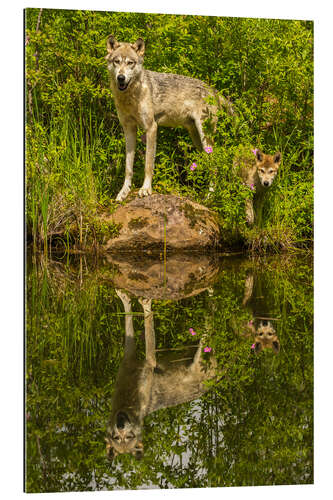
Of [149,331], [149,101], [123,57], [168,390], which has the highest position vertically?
[123,57]

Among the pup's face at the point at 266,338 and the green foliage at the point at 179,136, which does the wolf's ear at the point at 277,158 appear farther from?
the pup's face at the point at 266,338

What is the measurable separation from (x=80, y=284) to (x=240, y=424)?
8.86 feet

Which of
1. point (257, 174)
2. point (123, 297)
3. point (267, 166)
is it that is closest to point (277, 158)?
point (267, 166)

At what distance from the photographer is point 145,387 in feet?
9.62

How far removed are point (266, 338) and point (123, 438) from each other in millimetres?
1376

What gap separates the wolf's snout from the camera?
103 inches

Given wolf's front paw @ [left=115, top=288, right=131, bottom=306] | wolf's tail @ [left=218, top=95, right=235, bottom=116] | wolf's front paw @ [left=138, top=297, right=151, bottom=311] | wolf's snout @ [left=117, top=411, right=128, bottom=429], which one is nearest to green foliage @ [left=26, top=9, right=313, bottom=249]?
wolf's tail @ [left=218, top=95, right=235, bottom=116]

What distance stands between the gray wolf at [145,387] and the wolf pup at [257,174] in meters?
3.83

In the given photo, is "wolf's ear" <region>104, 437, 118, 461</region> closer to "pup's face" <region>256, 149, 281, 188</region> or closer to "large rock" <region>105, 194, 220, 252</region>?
"large rock" <region>105, 194, 220, 252</region>

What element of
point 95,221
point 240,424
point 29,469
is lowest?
point 29,469

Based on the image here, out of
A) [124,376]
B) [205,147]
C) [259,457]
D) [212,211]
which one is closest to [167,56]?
[205,147]

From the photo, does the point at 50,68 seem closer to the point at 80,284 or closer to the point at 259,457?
the point at 80,284

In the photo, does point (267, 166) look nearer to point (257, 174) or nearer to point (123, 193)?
point (257, 174)

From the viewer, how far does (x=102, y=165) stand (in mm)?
7758
